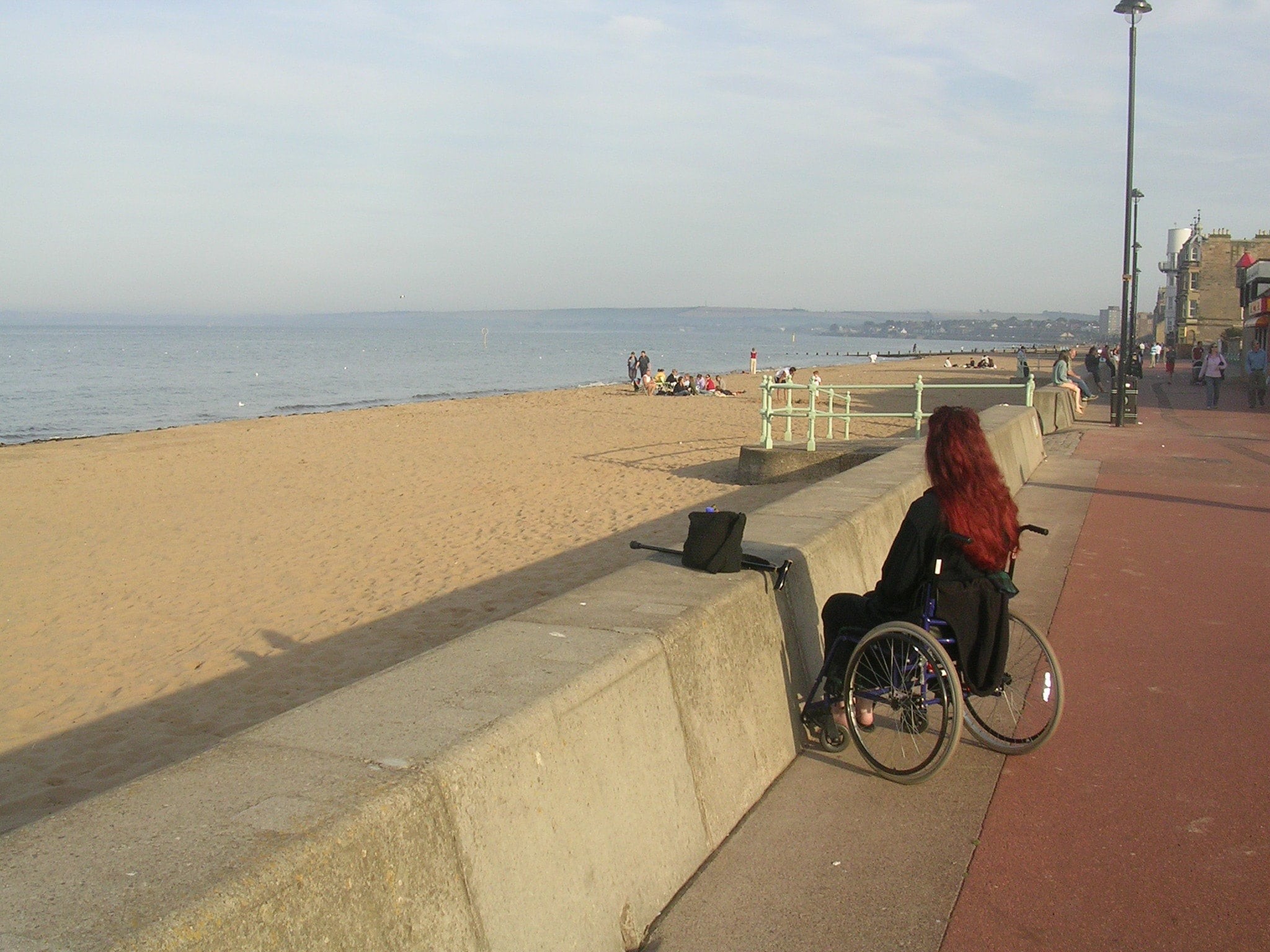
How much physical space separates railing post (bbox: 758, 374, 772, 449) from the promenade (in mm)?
7795

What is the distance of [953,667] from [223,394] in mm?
55576

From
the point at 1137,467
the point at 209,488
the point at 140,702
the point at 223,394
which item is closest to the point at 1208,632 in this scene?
the point at 140,702

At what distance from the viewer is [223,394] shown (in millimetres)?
54875

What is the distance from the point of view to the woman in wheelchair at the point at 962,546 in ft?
13.3

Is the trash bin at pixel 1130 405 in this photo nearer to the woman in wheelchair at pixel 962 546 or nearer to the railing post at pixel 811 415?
the railing post at pixel 811 415

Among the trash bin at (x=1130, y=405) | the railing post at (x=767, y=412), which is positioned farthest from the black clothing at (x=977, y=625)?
the trash bin at (x=1130, y=405)

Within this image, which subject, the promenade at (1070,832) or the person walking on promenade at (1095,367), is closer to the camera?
the promenade at (1070,832)

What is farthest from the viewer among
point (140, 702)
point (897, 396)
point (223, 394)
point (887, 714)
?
point (223, 394)

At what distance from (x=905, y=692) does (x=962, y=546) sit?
587 mm

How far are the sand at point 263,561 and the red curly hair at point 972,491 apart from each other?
14.4ft

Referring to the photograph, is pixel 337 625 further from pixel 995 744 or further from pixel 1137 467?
pixel 1137 467

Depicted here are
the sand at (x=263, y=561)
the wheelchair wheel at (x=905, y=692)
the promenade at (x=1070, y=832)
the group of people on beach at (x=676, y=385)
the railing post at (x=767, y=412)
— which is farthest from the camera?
the group of people on beach at (x=676, y=385)

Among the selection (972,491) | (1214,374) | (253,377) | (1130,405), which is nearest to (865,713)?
(972,491)

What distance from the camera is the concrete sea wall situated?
2.08 meters
